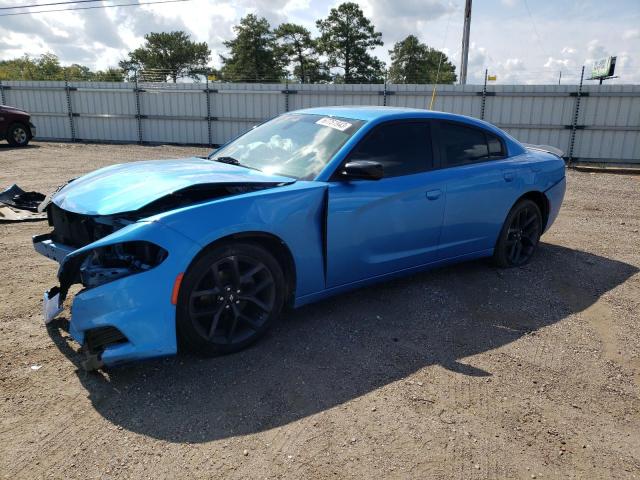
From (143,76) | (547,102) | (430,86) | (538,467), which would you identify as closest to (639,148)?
(547,102)

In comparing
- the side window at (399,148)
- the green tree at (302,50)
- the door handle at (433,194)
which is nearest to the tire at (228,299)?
the side window at (399,148)

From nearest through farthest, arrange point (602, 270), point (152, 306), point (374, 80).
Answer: point (152, 306), point (602, 270), point (374, 80)

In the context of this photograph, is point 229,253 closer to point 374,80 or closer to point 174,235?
point 174,235

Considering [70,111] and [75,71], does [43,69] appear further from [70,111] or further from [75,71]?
[70,111]

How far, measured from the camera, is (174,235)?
289 centimetres

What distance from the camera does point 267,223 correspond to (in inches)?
129

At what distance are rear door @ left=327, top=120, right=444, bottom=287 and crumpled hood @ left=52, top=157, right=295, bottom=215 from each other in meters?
0.52

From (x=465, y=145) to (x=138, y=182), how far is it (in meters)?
2.90

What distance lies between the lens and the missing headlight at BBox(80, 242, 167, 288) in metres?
2.88

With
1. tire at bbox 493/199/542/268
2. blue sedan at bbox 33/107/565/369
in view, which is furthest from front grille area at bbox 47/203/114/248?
tire at bbox 493/199/542/268

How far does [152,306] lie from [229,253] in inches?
22.3

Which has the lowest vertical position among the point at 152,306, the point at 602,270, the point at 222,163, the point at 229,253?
the point at 602,270

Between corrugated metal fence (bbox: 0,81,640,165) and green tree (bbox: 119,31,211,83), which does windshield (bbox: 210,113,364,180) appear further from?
green tree (bbox: 119,31,211,83)

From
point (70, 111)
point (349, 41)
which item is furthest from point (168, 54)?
point (70, 111)
